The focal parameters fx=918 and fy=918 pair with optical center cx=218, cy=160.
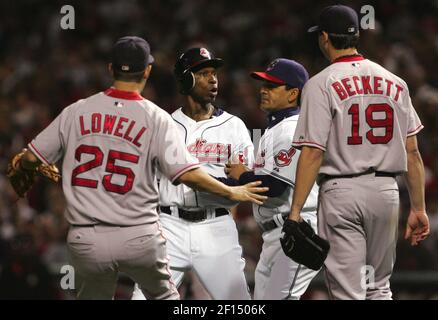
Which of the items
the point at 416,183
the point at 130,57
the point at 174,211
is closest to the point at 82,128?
the point at 130,57

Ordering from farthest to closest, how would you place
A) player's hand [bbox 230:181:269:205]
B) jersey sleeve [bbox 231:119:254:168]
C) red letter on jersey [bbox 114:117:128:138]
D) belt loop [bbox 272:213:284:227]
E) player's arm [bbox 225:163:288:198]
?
1. jersey sleeve [bbox 231:119:254:168]
2. belt loop [bbox 272:213:284:227]
3. player's arm [bbox 225:163:288:198]
4. player's hand [bbox 230:181:269:205]
5. red letter on jersey [bbox 114:117:128:138]

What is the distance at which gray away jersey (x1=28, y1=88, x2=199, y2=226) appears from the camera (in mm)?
4707

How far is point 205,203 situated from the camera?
18.3 feet

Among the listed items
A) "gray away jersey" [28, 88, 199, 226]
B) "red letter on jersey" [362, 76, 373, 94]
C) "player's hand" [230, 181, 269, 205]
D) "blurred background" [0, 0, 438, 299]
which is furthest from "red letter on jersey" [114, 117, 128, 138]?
"blurred background" [0, 0, 438, 299]

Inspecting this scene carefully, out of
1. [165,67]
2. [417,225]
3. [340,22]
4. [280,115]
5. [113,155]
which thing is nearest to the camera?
[113,155]

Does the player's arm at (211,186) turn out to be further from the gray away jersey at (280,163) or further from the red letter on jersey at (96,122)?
the red letter on jersey at (96,122)

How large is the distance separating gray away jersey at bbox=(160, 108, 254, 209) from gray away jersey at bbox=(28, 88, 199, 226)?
0.79m

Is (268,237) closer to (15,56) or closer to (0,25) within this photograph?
(15,56)

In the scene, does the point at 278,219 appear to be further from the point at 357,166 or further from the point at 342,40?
the point at 342,40

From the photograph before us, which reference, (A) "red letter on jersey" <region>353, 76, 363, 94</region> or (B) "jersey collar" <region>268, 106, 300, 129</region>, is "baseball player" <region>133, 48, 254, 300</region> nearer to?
(B) "jersey collar" <region>268, 106, 300, 129</region>

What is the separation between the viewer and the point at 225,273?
5477mm

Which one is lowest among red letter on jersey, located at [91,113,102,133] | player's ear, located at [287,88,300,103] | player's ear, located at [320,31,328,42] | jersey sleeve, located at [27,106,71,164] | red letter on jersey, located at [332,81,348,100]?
jersey sleeve, located at [27,106,71,164]

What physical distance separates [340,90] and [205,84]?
1197 millimetres
